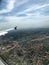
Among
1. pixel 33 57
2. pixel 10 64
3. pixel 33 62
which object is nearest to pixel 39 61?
pixel 33 62

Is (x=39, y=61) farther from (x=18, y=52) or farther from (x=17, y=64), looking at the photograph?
(x=18, y=52)

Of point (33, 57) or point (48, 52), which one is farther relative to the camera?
point (48, 52)

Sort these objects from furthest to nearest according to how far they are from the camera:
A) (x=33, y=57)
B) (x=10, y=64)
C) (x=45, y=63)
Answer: (x=33, y=57)
(x=45, y=63)
(x=10, y=64)

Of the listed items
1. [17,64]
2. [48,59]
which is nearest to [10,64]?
[17,64]

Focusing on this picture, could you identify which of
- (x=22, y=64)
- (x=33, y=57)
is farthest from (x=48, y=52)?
(x=22, y=64)

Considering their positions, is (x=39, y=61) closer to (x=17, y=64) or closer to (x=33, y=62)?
(x=33, y=62)

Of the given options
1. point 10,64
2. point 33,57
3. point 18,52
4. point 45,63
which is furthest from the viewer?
point 18,52

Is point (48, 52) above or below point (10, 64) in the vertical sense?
below

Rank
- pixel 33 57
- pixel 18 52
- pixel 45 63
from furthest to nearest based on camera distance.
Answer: pixel 18 52 < pixel 33 57 < pixel 45 63

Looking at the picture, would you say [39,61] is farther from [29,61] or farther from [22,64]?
[22,64]

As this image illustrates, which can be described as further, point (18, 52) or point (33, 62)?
point (18, 52)
